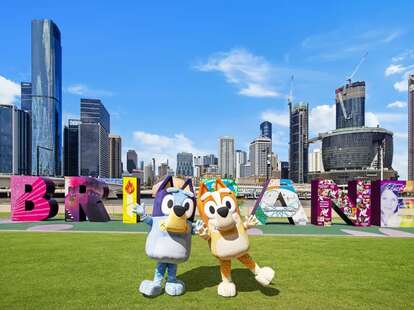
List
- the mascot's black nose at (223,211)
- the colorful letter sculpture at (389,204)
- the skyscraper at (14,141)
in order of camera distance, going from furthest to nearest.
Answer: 1. the skyscraper at (14,141)
2. the colorful letter sculpture at (389,204)
3. the mascot's black nose at (223,211)

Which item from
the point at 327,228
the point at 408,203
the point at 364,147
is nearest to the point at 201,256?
the point at 327,228

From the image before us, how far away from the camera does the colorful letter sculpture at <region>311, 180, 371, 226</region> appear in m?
18.6

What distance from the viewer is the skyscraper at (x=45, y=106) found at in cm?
17350

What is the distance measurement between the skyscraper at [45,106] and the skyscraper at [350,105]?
16021cm

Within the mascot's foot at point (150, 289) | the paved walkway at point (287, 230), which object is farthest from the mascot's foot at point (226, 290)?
the paved walkway at point (287, 230)

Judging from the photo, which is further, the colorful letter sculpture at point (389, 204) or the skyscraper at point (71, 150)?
the skyscraper at point (71, 150)

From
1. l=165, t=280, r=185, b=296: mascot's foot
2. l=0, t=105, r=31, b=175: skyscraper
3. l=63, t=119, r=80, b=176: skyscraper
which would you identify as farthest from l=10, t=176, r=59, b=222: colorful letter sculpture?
l=63, t=119, r=80, b=176: skyscraper

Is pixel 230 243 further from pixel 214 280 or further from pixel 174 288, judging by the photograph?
pixel 214 280

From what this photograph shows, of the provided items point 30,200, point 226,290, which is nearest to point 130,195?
point 30,200

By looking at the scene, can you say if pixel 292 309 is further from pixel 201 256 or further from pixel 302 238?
pixel 302 238

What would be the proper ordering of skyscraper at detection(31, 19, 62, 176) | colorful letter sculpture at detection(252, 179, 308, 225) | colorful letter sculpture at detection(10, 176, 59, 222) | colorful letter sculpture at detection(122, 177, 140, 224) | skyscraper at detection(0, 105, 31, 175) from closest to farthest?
colorful letter sculpture at detection(252, 179, 308, 225), colorful letter sculpture at detection(122, 177, 140, 224), colorful letter sculpture at detection(10, 176, 59, 222), skyscraper at detection(0, 105, 31, 175), skyscraper at detection(31, 19, 62, 176)

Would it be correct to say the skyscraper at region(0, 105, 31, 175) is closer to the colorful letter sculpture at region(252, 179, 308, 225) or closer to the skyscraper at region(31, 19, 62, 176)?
the skyscraper at region(31, 19, 62, 176)

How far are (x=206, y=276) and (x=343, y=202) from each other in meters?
13.7

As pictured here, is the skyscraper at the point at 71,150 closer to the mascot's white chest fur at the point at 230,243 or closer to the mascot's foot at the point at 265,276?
Answer: the mascot's white chest fur at the point at 230,243
